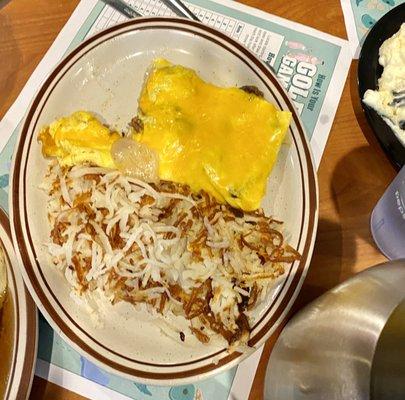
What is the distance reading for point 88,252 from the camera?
0.98m

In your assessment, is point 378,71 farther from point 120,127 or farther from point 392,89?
point 120,127

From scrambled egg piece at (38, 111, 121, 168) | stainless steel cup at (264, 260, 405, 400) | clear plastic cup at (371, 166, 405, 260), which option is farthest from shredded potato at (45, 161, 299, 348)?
stainless steel cup at (264, 260, 405, 400)

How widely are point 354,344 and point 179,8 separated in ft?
2.99

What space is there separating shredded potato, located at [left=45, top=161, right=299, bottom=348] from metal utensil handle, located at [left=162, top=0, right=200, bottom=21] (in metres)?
0.42

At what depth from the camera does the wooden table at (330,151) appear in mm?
1025

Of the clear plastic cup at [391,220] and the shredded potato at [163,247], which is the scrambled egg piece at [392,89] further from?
the shredded potato at [163,247]

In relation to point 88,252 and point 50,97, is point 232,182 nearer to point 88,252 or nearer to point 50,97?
point 88,252

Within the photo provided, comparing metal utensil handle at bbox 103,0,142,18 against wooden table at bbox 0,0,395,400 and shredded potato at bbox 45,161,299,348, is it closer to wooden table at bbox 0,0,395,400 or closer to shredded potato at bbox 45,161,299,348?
wooden table at bbox 0,0,395,400

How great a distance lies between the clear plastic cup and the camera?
3.11ft

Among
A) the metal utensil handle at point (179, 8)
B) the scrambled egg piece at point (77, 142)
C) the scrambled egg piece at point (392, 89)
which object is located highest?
the metal utensil handle at point (179, 8)

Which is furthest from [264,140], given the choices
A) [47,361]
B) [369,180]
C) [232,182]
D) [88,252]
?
[47,361]

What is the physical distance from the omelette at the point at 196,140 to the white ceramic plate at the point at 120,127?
0.17ft

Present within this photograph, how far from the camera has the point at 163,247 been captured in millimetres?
985

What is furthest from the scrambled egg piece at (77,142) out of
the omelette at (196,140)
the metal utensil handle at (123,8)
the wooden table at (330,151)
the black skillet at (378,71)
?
the black skillet at (378,71)
